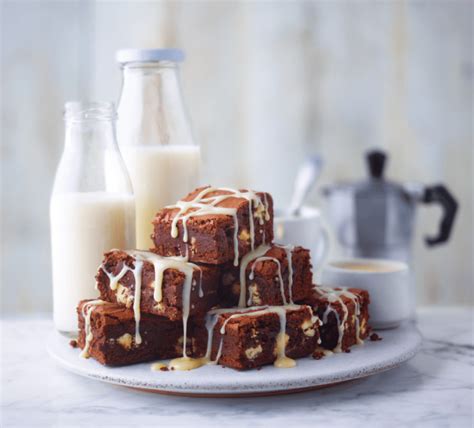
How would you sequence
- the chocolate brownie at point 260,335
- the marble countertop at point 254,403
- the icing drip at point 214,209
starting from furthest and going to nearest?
the icing drip at point 214,209 → the chocolate brownie at point 260,335 → the marble countertop at point 254,403

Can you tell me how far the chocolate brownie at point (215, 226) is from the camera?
4.19ft

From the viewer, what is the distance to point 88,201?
4.66ft

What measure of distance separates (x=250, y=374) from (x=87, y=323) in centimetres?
29

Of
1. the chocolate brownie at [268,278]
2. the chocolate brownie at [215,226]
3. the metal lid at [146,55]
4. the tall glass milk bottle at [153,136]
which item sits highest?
the metal lid at [146,55]

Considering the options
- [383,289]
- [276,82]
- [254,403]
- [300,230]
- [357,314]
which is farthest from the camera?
[276,82]

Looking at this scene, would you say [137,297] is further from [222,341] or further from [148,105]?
[148,105]

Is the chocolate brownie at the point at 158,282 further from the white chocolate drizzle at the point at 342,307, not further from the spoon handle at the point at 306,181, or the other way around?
the spoon handle at the point at 306,181

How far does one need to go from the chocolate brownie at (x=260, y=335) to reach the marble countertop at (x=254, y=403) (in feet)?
0.22

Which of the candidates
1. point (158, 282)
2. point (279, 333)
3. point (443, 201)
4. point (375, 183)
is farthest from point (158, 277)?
point (443, 201)

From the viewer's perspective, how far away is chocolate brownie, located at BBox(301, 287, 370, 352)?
1.31 metres

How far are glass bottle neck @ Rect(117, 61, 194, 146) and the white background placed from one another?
1.38 metres

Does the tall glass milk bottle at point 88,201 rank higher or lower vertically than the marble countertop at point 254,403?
higher

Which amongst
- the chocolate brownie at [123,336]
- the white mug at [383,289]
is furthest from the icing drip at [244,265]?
the white mug at [383,289]

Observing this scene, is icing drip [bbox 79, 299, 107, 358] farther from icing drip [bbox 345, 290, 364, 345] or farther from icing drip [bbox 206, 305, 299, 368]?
icing drip [bbox 345, 290, 364, 345]
